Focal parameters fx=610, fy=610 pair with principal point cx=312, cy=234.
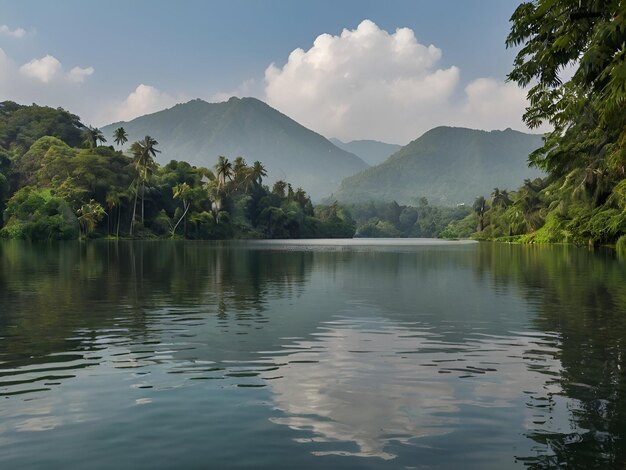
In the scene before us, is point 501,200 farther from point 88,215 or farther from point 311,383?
point 311,383

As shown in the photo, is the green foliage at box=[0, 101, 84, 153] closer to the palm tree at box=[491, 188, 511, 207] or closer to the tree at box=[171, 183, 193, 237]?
the tree at box=[171, 183, 193, 237]

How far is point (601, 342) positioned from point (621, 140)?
15.5 meters

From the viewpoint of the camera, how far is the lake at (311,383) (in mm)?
8555

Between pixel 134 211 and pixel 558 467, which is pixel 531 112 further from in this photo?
pixel 134 211

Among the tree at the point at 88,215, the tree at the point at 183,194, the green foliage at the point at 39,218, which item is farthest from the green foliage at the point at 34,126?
the green foliage at the point at 39,218

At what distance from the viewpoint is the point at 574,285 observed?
3353 cm

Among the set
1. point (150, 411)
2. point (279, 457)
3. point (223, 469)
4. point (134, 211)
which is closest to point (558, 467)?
point (279, 457)

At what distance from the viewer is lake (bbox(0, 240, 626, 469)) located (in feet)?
28.1

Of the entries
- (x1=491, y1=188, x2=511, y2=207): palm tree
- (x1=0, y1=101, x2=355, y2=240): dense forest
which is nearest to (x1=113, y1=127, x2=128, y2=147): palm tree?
(x1=0, y1=101, x2=355, y2=240): dense forest

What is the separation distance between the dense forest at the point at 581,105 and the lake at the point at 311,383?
779 cm

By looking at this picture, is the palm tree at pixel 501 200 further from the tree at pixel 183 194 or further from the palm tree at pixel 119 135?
the palm tree at pixel 119 135

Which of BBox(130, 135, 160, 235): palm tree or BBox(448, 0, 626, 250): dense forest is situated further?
BBox(130, 135, 160, 235): palm tree

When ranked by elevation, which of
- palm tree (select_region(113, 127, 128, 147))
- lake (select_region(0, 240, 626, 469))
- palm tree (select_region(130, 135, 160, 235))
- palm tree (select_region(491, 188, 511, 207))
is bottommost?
lake (select_region(0, 240, 626, 469))

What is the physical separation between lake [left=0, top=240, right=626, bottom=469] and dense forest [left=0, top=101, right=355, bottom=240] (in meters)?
114
